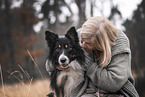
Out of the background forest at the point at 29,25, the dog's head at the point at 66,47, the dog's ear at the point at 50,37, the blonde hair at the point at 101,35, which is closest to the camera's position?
the blonde hair at the point at 101,35

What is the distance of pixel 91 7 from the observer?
7121 millimetres

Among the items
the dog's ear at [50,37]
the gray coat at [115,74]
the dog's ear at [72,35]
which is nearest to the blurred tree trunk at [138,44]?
the gray coat at [115,74]

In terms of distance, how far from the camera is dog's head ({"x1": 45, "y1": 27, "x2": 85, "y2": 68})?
8.94 feet

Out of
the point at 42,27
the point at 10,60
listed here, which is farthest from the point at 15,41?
the point at 42,27

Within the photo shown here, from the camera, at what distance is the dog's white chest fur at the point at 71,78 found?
2.76 metres

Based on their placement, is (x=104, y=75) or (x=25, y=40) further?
(x=25, y=40)

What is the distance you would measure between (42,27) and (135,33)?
6.93 meters

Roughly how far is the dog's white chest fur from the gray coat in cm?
32

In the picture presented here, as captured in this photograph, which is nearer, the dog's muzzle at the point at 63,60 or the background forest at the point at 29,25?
the dog's muzzle at the point at 63,60

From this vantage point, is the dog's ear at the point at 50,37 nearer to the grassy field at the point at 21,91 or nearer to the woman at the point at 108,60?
the woman at the point at 108,60

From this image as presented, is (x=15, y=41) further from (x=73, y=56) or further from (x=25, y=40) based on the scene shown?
(x=73, y=56)

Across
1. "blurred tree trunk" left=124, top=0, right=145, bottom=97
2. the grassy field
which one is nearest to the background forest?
"blurred tree trunk" left=124, top=0, right=145, bottom=97

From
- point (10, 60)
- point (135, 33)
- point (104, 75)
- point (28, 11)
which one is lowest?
point (10, 60)

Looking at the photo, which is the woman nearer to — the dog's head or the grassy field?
the dog's head
